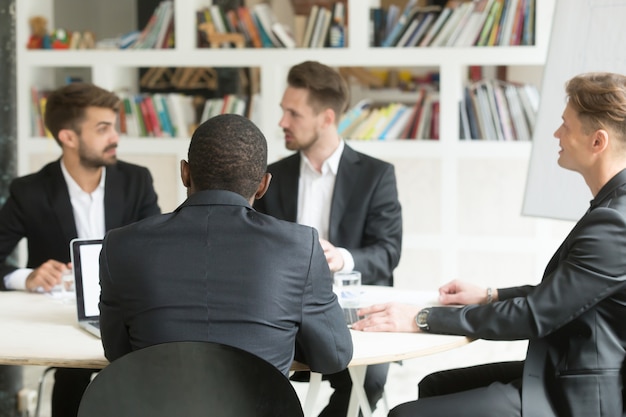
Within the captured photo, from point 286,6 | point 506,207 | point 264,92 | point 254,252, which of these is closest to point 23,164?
point 264,92

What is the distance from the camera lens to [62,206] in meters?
3.56

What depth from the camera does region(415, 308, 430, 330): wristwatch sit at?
101 inches

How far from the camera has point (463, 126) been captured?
17.3 feet

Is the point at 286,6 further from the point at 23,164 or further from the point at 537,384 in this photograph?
the point at 537,384

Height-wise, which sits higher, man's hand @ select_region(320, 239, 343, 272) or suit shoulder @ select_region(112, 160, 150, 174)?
suit shoulder @ select_region(112, 160, 150, 174)

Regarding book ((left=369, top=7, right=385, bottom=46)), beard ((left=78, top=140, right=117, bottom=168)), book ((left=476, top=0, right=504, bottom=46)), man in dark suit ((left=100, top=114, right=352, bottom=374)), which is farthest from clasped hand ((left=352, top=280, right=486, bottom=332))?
book ((left=369, top=7, right=385, bottom=46))

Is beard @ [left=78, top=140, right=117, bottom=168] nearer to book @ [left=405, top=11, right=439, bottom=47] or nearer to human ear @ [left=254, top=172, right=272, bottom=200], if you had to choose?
human ear @ [left=254, top=172, right=272, bottom=200]

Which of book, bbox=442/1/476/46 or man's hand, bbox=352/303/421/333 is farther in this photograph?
book, bbox=442/1/476/46

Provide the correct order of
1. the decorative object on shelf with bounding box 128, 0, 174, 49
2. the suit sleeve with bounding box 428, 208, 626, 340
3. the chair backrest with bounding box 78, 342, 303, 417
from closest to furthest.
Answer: the chair backrest with bounding box 78, 342, 303, 417
the suit sleeve with bounding box 428, 208, 626, 340
the decorative object on shelf with bounding box 128, 0, 174, 49

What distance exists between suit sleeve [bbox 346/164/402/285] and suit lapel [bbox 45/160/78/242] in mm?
1057

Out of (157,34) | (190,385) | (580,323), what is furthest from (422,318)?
(157,34)

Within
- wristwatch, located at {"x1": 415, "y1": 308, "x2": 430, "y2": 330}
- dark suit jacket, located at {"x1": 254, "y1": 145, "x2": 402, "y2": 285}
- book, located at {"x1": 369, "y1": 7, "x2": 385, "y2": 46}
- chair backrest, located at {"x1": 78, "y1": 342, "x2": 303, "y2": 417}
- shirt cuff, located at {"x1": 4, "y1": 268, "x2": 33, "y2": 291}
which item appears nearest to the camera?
chair backrest, located at {"x1": 78, "y1": 342, "x2": 303, "y2": 417}

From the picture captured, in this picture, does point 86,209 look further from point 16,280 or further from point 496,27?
point 496,27

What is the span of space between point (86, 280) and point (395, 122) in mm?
2968
